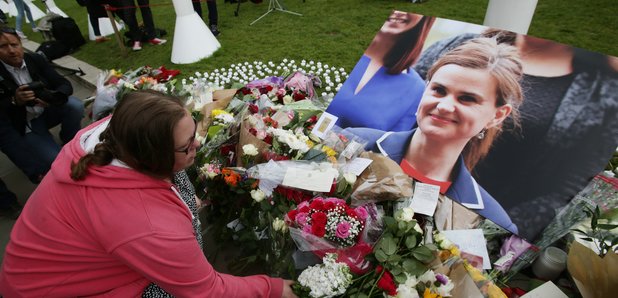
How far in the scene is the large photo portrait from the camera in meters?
1.31

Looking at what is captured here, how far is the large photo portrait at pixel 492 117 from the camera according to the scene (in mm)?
1310

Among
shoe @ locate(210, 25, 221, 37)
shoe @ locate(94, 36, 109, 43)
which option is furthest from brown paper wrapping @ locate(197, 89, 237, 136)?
shoe @ locate(94, 36, 109, 43)

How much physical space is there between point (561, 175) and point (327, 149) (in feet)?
3.17

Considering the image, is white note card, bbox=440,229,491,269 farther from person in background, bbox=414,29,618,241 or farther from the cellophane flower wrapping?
the cellophane flower wrapping

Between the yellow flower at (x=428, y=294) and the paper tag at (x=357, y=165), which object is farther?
the paper tag at (x=357, y=165)

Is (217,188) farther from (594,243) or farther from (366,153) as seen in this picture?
(594,243)

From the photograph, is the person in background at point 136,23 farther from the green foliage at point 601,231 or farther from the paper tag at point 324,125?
the green foliage at point 601,231

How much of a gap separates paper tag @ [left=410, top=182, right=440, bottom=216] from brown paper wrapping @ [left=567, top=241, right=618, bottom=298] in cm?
50

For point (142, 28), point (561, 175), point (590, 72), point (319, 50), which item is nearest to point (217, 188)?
point (561, 175)

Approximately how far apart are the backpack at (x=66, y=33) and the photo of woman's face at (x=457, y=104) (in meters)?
6.29

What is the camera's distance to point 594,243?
1.27 meters

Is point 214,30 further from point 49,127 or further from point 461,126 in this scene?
point 461,126

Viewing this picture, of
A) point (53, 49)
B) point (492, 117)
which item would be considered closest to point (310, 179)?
point (492, 117)

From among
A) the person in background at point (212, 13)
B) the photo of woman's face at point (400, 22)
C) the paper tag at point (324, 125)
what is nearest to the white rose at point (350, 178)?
the paper tag at point (324, 125)
